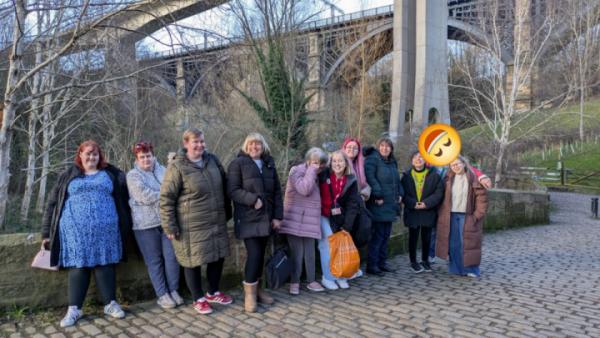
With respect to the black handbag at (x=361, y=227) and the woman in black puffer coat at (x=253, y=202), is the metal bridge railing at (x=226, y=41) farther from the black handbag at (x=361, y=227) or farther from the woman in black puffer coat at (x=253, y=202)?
the black handbag at (x=361, y=227)

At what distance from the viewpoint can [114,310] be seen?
3.73 metres

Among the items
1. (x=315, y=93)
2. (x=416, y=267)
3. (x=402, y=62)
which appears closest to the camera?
(x=416, y=267)

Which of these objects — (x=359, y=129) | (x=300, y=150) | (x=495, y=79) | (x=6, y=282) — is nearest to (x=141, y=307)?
(x=6, y=282)

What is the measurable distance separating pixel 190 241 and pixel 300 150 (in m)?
7.91

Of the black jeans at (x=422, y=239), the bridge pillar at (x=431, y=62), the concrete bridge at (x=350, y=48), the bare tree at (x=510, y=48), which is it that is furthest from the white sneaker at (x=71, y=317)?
the bridge pillar at (x=431, y=62)

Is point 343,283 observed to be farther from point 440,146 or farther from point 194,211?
point 440,146

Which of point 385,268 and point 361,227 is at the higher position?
point 361,227

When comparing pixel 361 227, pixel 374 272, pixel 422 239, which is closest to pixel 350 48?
pixel 422 239

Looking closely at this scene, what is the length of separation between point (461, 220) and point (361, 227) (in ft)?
4.40

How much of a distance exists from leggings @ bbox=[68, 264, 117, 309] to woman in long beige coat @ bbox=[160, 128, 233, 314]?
24.6 inches

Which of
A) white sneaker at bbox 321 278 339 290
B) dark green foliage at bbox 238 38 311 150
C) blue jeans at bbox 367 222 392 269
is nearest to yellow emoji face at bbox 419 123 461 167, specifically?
blue jeans at bbox 367 222 392 269

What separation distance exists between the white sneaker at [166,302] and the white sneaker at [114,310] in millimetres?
347

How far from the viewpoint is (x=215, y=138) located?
1162 cm

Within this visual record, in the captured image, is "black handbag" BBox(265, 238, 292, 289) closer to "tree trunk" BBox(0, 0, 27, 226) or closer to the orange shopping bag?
the orange shopping bag
